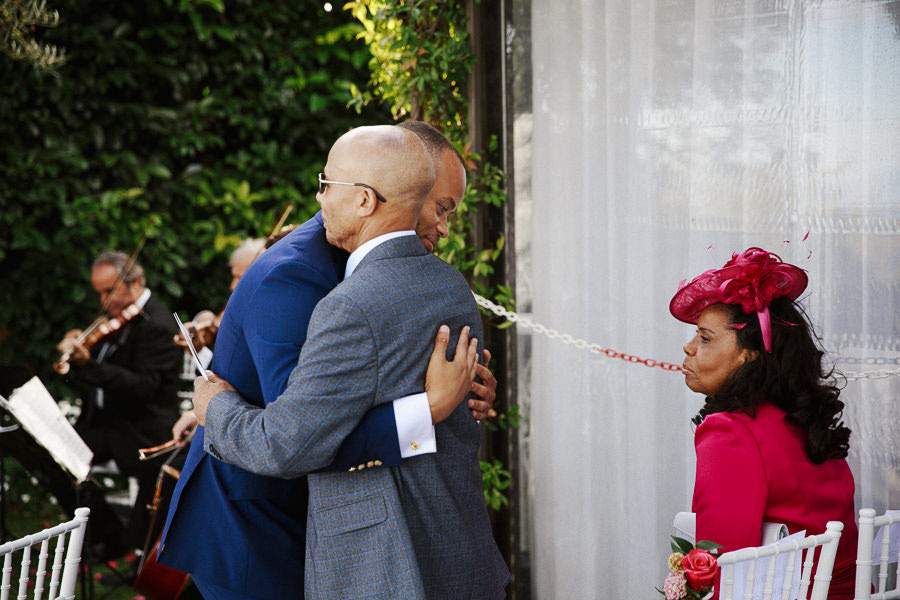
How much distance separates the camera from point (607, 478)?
3.08 m

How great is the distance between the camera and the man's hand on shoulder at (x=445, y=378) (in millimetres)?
1681

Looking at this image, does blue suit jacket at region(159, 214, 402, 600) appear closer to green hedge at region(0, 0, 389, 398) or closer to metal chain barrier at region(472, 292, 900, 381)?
metal chain barrier at region(472, 292, 900, 381)

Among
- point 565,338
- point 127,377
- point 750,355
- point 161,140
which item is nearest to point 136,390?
point 127,377

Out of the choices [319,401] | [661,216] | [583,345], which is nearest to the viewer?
[319,401]

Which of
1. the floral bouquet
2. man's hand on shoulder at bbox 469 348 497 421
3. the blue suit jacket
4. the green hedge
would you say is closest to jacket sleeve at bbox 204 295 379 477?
the blue suit jacket

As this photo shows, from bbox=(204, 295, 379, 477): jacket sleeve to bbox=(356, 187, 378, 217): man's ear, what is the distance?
199mm

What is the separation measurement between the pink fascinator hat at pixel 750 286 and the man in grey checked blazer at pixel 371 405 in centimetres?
60

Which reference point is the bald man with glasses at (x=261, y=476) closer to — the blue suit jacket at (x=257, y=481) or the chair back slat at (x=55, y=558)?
the blue suit jacket at (x=257, y=481)

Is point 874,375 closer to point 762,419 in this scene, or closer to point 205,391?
point 762,419

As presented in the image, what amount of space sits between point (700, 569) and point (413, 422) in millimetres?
622

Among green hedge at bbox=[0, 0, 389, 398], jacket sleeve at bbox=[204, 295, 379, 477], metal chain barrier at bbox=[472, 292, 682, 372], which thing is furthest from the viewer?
green hedge at bbox=[0, 0, 389, 398]

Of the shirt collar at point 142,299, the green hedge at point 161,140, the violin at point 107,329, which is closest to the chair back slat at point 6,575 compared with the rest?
the violin at point 107,329

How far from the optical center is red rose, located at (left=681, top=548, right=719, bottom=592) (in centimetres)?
174

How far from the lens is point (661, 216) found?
2.86 m
